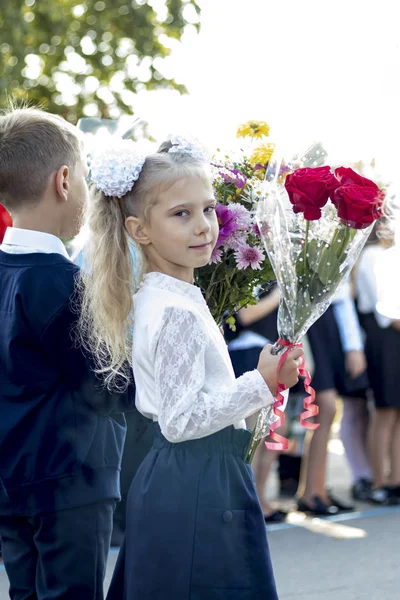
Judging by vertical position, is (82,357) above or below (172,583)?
above

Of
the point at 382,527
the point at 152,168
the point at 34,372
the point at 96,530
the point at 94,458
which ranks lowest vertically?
the point at 382,527

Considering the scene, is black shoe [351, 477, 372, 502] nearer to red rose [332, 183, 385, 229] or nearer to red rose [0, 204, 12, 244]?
red rose [0, 204, 12, 244]

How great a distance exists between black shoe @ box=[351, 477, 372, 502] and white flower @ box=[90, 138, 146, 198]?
464 cm

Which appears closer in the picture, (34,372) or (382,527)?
(34,372)

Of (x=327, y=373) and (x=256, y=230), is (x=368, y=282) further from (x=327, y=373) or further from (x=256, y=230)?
(x=256, y=230)

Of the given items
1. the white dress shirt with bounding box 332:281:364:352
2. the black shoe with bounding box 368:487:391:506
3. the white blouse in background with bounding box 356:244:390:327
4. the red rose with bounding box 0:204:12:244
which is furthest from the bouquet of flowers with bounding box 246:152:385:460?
the black shoe with bounding box 368:487:391:506

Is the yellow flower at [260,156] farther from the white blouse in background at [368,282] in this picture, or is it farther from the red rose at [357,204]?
the white blouse in background at [368,282]

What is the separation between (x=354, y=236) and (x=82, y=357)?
0.83 m

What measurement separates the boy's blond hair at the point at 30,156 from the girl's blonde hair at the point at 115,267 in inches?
10.3

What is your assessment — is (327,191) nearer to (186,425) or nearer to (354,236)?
(354,236)

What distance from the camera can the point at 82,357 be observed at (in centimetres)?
284

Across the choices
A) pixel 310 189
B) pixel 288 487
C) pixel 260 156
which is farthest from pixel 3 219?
pixel 288 487

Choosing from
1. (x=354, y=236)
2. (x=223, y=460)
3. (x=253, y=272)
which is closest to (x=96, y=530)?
(x=223, y=460)

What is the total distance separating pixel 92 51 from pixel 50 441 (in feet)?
30.1
